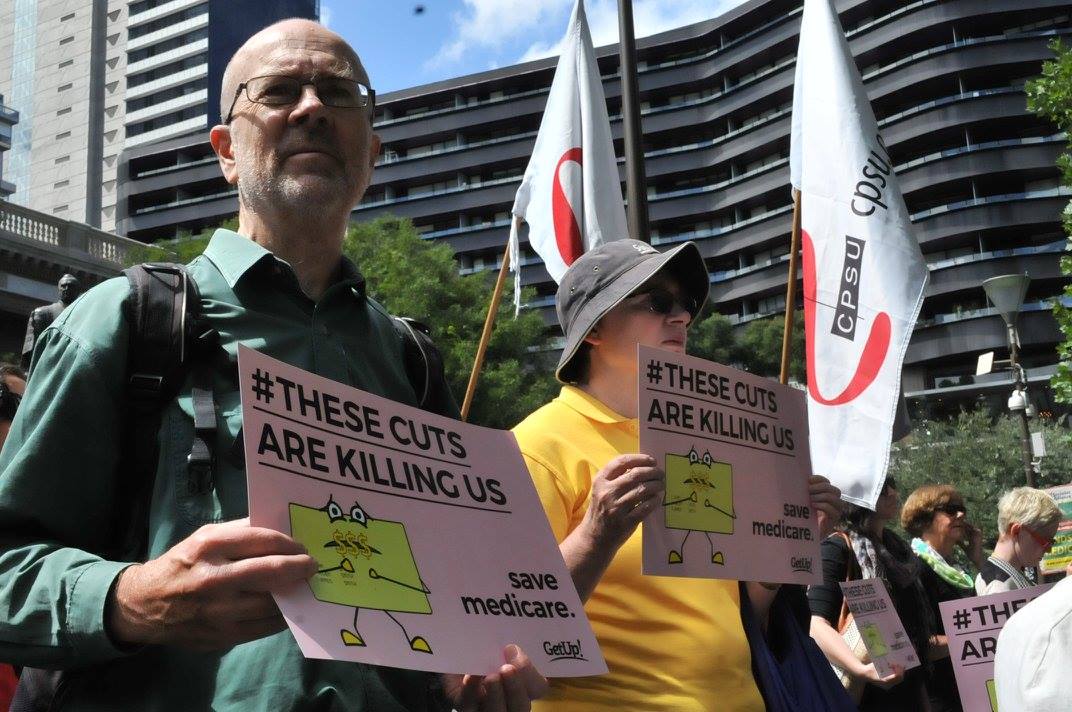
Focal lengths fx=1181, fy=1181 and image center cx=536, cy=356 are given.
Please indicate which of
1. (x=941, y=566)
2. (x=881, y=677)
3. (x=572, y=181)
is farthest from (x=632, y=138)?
(x=881, y=677)

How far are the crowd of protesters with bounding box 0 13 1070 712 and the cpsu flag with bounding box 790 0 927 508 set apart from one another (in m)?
2.60

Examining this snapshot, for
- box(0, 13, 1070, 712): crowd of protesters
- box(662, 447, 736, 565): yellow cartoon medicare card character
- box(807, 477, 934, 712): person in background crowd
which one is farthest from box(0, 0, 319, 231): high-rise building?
box(662, 447, 736, 565): yellow cartoon medicare card character

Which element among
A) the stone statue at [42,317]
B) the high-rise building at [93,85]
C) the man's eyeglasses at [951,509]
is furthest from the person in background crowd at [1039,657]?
the high-rise building at [93,85]

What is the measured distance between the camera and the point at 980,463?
34.8 meters

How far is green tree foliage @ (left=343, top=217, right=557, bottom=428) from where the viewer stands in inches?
1211

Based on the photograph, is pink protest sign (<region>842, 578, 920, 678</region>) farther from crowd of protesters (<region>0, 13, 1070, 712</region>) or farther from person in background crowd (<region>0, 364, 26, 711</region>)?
person in background crowd (<region>0, 364, 26, 711</region>)

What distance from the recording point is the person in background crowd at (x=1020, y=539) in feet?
18.9

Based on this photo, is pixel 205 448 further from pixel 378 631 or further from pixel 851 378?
pixel 851 378

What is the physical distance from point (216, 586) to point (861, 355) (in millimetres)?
4866

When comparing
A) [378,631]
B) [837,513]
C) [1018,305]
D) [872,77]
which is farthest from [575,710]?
[872,77]

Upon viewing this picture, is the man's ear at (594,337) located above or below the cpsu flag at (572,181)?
below

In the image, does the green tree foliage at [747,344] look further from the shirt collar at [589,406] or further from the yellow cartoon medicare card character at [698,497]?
the yellow cartoon medicare card character at [698,497]

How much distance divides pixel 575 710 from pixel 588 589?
0.36 meters

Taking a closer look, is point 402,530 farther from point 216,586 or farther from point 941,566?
point 941,566
